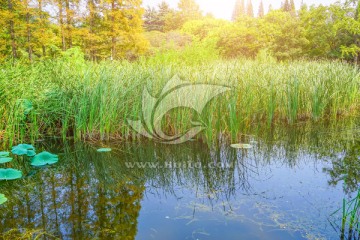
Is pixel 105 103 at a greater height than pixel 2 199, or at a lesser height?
greater

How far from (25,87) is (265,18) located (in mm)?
16652

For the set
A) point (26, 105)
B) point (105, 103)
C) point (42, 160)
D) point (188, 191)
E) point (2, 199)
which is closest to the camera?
point (2, 199)

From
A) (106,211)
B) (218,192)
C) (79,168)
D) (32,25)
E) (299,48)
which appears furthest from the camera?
(299,48)

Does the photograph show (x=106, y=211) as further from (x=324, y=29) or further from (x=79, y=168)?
(x=324, y=29)

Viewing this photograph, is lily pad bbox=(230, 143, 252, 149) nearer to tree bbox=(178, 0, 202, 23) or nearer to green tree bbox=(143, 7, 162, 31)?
tree bbox=(178, 0, 202, 23)

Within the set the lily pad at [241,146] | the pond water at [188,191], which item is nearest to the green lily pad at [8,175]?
the pond water at [188,191]

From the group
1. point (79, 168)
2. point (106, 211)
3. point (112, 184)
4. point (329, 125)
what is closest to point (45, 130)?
point (79, 168)

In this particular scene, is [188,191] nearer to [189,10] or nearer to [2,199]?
[2,199]

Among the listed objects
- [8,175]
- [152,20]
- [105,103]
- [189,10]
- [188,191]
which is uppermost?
[189,10]

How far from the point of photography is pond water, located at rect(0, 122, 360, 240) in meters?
1.97

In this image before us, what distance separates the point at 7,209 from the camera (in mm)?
2188

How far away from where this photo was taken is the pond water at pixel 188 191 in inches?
77.4

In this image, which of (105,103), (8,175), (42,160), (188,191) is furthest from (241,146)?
(8,175)

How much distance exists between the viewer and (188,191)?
256cm
